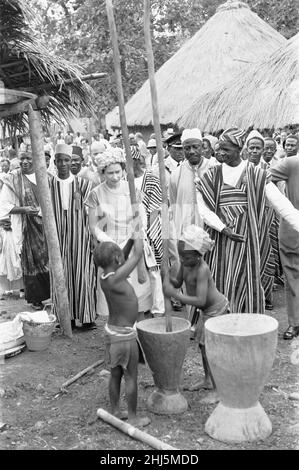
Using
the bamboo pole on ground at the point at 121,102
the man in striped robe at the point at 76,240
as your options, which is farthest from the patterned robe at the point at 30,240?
the bamboo pole on ground at the point at 121,102

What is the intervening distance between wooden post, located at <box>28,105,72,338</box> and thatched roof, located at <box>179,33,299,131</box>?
771cm

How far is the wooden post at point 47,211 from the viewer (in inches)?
227

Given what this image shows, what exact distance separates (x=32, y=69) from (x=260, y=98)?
8325 millimetres

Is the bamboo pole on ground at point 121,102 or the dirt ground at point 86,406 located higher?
the bamboo pole on ground at point 121,102

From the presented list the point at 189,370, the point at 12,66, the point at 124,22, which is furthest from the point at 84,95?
the point at 124,22

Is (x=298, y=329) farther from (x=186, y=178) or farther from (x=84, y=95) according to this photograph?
(x=84, y=95)

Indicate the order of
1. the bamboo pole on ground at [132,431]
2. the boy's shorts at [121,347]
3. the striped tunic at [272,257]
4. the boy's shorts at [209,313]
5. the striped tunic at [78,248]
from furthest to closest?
the striped tunic at [272,257], the striped tunic at [78,248], the boy's shorts at [209,313], the boy's shorts at [121,347], the bamboo pole on ground at [132,431]

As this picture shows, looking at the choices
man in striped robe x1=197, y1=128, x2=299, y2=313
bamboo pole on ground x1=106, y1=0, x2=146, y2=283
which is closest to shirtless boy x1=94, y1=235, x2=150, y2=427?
bamboo pole on ground x1=106, y1=0, x2=146, y2=283

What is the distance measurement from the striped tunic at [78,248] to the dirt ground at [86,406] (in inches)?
15.4

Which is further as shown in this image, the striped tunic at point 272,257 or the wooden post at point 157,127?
the striped tunic at point 272,257

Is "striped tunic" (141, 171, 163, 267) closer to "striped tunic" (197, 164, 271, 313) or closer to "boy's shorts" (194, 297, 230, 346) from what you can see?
"striped tunic" (197, 164, 271, 313)

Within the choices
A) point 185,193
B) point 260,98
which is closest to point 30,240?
point 185,193

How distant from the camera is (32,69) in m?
5.70

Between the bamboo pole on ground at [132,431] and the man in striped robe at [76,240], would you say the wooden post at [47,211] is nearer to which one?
the man in striped robe at [76,240]
